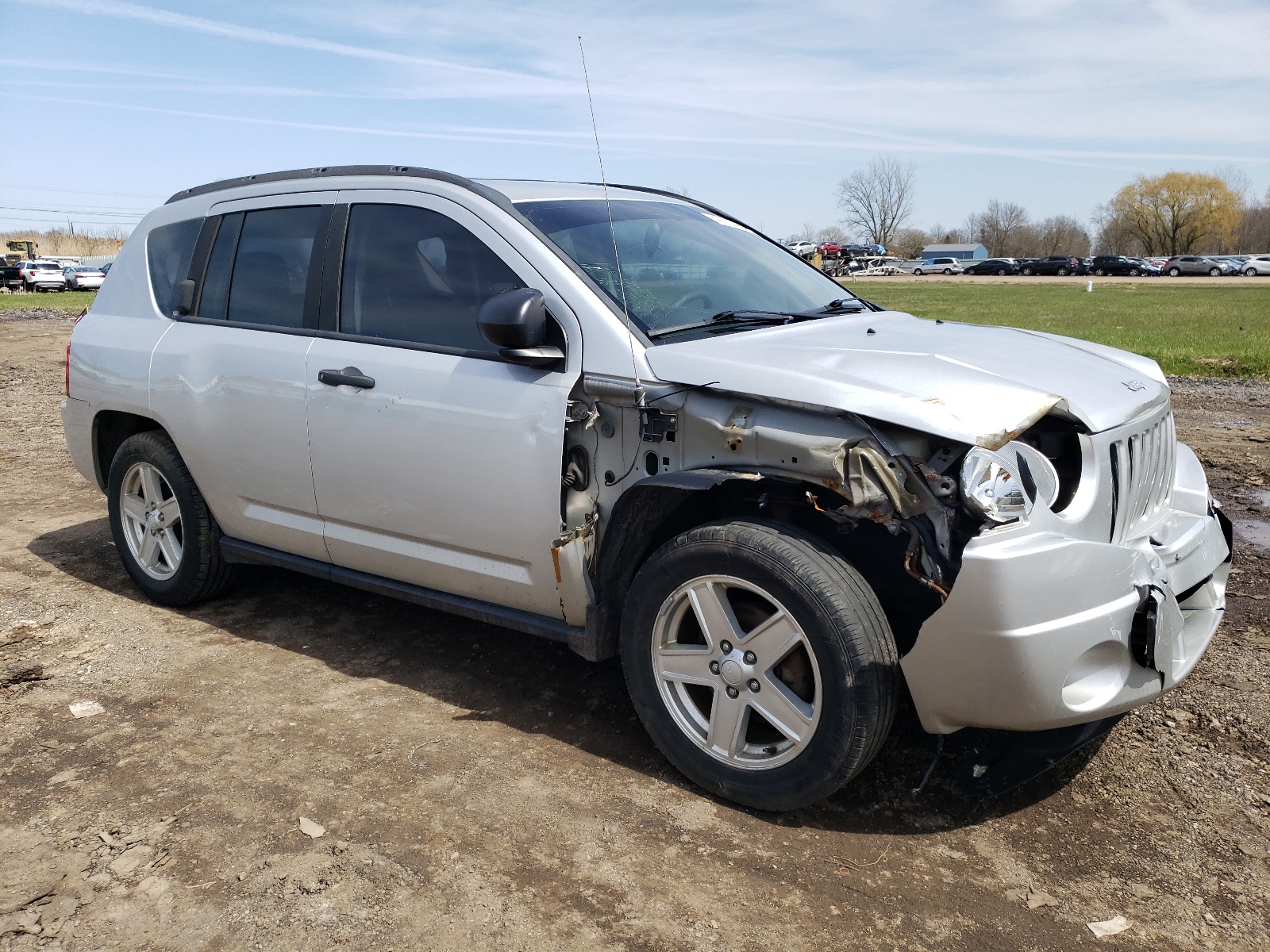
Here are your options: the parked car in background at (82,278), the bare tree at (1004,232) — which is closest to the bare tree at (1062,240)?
the bare tree at (1004,232)

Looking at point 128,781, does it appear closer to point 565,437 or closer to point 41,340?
point 565,437

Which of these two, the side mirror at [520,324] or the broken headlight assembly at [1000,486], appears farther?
the side mirror at [520,324]

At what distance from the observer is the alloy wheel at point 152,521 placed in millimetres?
4852

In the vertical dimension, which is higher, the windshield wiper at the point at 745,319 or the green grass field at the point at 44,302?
the windshield wiper at the point at 745,319

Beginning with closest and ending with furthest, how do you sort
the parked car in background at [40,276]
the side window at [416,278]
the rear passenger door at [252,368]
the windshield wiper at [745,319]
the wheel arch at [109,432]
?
1. the windshield wiper at [745,319]
2. the side window at [416,278]
3. the rear passenger door at [252,368]
4. the wheel arch at [109,432]
5. the parked car in background at [40,276]

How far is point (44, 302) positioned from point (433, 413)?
36.2 metres

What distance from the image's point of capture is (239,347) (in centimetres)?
427

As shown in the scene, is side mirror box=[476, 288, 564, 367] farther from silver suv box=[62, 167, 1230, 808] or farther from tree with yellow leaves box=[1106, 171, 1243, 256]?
tree with yellow leaves box=[1106, 171, 1243, 256]

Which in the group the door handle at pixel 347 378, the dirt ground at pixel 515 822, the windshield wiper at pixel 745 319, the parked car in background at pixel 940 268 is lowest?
the parked car in background at pixel 940 268

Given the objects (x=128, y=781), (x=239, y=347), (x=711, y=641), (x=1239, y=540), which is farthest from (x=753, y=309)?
(x=1239, y=540)

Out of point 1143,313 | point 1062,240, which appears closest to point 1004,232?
point 1062,240

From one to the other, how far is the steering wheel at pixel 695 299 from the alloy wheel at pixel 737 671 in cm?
105

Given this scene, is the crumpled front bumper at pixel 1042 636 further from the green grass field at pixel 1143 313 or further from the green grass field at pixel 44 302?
the green grass field at pixel 44 302

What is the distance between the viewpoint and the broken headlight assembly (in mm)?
2643
